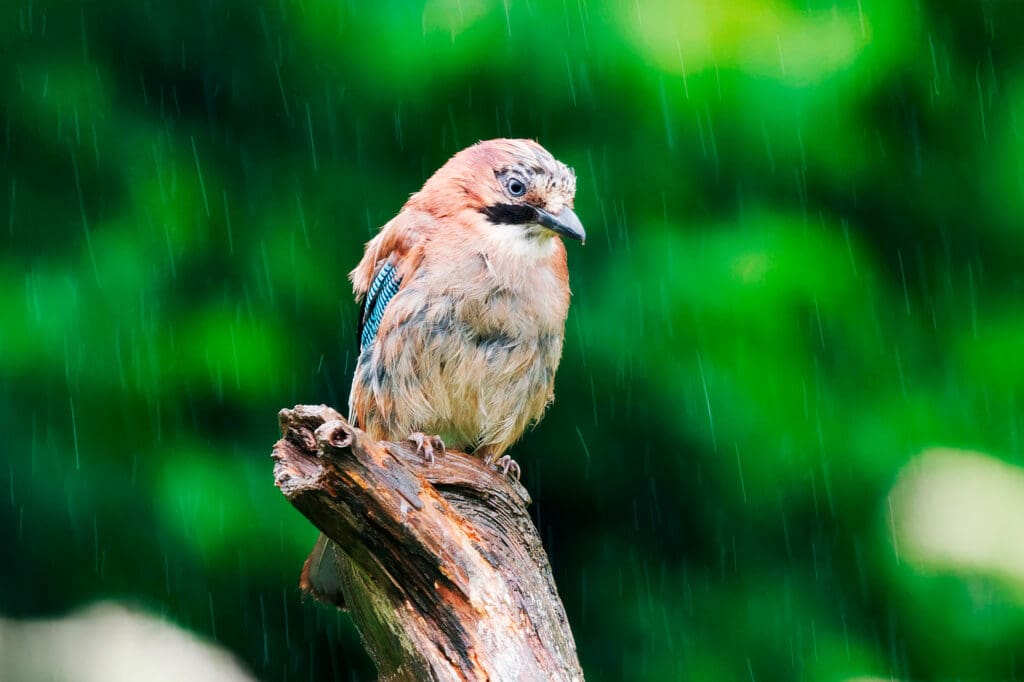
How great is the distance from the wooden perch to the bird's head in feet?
3.20

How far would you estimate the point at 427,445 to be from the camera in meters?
3.20

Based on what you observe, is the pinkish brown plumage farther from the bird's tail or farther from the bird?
the bird's tail

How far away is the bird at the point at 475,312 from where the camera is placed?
135 inches

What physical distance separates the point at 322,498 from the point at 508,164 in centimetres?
142

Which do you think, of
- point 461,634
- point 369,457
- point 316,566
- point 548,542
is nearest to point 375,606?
point 461,634

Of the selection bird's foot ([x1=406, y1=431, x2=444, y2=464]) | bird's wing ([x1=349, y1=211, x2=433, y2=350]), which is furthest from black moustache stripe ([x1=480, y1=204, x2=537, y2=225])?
bird's foot ([x1=406, y1=431, x2=444, y2=464])

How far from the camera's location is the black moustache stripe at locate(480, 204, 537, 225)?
351 cm

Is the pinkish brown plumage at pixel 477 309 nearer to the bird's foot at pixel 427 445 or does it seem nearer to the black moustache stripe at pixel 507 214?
the black moustache stripe at pixel 507 214

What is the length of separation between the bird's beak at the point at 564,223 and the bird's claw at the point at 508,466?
2.34 feet

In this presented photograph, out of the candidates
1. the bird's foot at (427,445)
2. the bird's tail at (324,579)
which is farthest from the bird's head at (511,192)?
the bird's tail at (324,579)

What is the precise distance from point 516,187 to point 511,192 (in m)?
0.03

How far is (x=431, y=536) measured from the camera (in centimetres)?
261

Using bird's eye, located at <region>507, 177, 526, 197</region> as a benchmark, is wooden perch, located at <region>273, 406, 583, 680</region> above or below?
below

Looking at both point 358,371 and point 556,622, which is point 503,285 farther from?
point 556,622
